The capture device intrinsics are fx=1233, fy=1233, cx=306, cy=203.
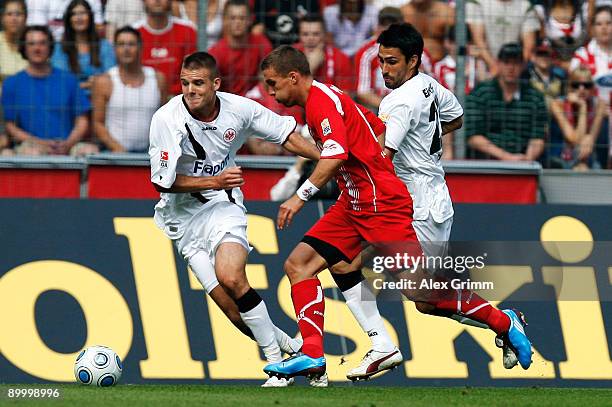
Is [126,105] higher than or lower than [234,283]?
higher

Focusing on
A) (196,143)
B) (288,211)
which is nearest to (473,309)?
(288,211)

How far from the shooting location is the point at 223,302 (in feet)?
30.3

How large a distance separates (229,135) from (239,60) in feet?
11.2

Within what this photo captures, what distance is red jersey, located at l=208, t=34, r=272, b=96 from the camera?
40.8ft

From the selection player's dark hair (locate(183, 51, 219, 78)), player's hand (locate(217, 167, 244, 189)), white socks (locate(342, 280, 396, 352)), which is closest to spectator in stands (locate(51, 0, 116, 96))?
player's dark hair (locate(183, 51, 219, 78))

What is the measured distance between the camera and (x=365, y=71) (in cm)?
1251

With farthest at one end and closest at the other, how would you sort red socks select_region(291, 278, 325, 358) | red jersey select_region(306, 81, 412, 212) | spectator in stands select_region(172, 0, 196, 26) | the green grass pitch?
spectator in stands select_region(172, 0, 196, 26)
red socks select_region(291, 278, 325, 358)
red jersey select_region(306, 81, 412, 212)
the green grass pitch

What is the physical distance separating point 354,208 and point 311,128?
72cm

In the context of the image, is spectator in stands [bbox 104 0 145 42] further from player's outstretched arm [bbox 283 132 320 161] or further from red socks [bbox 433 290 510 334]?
red socks [bbox 433 290 510 334]

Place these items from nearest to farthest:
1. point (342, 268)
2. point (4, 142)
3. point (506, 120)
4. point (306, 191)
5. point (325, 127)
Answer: point (306, 191)
point (325, 127)
point (342, 268)
point (4, 142)
point (506, 120)

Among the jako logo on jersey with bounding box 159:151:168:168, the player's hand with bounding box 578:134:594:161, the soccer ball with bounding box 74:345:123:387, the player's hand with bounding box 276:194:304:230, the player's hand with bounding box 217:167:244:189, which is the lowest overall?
the soccer ball with bounding box 74:345:123:387

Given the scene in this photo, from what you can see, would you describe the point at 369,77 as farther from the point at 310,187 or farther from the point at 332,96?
the point at 310,187

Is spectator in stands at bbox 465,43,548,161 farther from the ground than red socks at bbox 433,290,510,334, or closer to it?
farther from the ground

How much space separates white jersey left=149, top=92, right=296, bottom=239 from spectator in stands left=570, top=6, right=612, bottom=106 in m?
4.64
